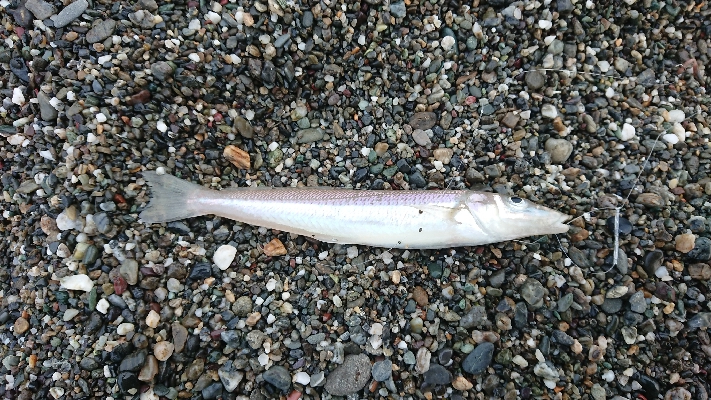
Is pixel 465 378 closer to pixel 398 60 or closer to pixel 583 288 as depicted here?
pixel 583 288

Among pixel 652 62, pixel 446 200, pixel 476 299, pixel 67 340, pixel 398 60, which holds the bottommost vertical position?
pixel 67 340

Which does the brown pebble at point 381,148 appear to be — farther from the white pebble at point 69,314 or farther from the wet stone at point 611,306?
the white pebble at point 69,314

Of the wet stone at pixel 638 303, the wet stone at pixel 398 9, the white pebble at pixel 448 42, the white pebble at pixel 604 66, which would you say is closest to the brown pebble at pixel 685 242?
the wet stone at pixel 638 303

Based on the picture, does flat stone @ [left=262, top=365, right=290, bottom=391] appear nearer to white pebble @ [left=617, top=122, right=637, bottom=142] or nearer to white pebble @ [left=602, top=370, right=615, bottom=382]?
white pebble @ [left=602, top=370, right=615, bottom=382]

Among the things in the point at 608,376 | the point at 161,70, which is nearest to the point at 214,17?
the point at 161,70

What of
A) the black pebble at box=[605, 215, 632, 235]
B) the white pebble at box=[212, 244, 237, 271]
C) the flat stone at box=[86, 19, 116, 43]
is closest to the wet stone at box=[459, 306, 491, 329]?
the black pebble at box=[605, 215, 632, 235]

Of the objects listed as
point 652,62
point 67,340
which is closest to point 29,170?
point 67,340

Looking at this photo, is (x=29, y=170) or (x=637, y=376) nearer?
(x=637, y=376)
